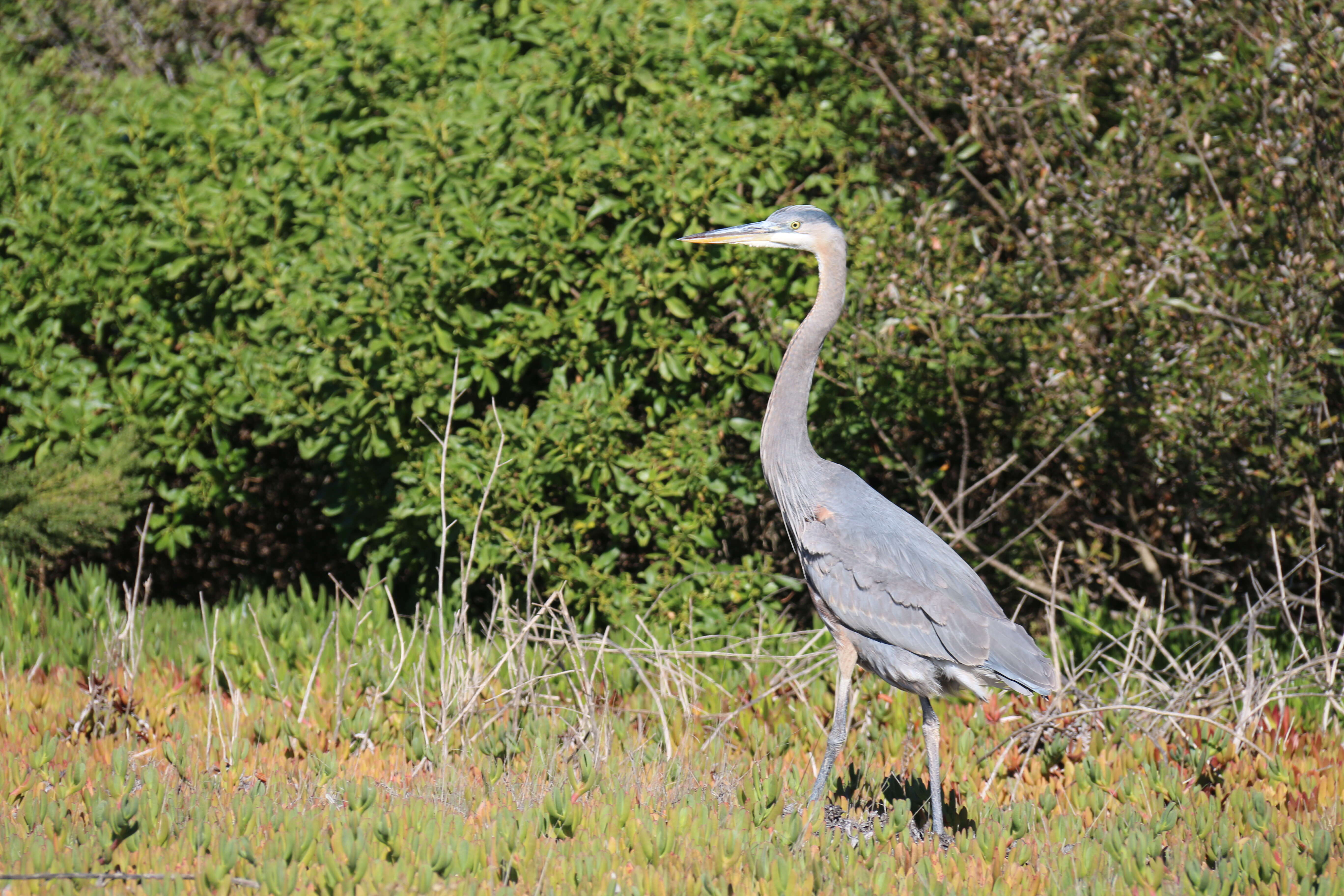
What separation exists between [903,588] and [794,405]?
34.1 inches

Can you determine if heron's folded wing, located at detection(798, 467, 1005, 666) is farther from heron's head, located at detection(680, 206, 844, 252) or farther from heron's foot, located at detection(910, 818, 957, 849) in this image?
heron's head, located at detection(680, 206, 844, 252)

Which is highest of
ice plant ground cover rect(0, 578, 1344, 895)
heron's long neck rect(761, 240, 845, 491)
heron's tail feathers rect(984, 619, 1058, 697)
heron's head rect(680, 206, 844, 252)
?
heron's head rect(680, 206, 844, 252)

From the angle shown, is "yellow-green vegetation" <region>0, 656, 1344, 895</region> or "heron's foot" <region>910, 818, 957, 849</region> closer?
"yellow-green vegetation" <region>0, 656, 1344, 895</region>

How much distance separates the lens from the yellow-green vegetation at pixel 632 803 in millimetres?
3648

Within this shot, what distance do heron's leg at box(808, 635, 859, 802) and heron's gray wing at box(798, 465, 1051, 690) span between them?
117mm

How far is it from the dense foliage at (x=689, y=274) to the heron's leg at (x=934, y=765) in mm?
2050

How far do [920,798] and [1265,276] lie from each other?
10.0ft

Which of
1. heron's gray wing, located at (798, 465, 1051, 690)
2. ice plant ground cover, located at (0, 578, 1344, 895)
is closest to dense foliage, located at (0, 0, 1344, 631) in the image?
ice plant ground cover, located at (0, 578, 1344, 895)

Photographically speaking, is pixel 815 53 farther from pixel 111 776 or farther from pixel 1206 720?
pixel 111 776

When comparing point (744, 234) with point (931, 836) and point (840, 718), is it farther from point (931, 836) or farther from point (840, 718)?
point (931, 836)

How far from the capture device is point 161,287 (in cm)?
731

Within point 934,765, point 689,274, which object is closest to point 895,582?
point 934,765

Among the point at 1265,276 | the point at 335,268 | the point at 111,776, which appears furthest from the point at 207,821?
the point at 1265,276

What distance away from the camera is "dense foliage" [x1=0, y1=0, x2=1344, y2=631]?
599 cm
